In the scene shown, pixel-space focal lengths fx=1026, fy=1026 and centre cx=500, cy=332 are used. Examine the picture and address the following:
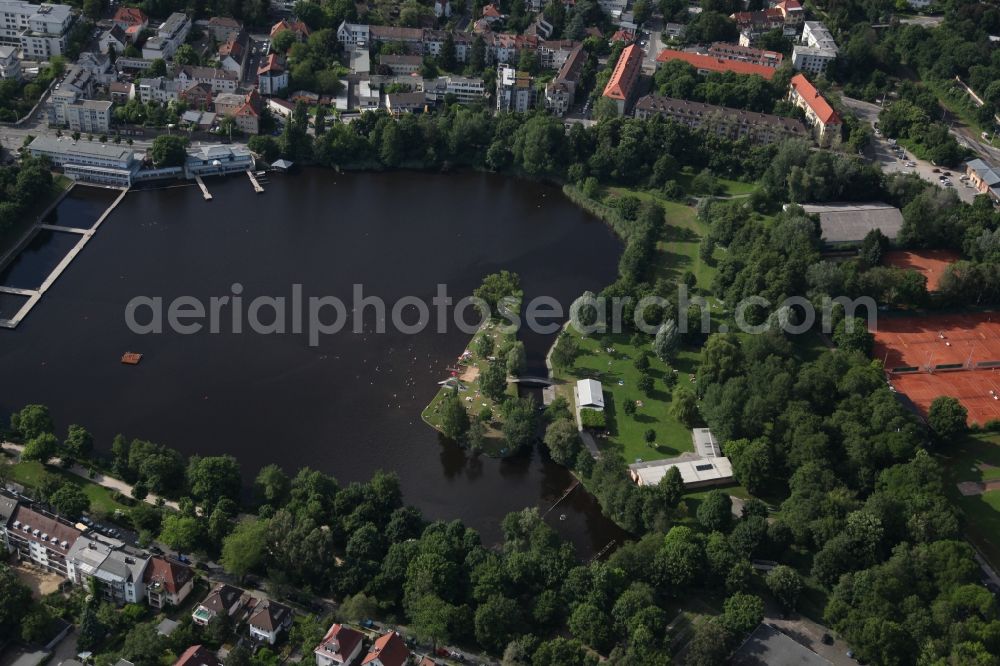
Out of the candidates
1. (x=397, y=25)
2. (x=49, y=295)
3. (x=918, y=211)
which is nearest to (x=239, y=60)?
(x=397, y=25)

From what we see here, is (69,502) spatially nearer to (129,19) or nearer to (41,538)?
(41,538)

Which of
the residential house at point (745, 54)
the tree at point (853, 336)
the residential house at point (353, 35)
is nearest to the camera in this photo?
the tree at point (853, 336)

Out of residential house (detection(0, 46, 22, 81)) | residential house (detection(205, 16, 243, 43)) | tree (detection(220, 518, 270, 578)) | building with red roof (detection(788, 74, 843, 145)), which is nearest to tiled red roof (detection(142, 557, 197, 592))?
tree (detection(220, 518, 270, 578))

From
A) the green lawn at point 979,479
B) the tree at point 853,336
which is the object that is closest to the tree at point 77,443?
the tree at point 853,336

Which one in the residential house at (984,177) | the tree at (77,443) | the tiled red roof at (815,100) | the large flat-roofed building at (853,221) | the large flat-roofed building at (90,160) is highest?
the tiled red roof at (815,100)

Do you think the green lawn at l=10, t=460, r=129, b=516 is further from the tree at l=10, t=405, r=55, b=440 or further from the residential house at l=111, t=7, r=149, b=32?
the residential house at l=111, t=7, r=149, b=32

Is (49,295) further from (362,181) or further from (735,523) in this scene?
(735,523)

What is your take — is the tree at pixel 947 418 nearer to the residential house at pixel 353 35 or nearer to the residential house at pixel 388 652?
the residential house at pixel 388 652
